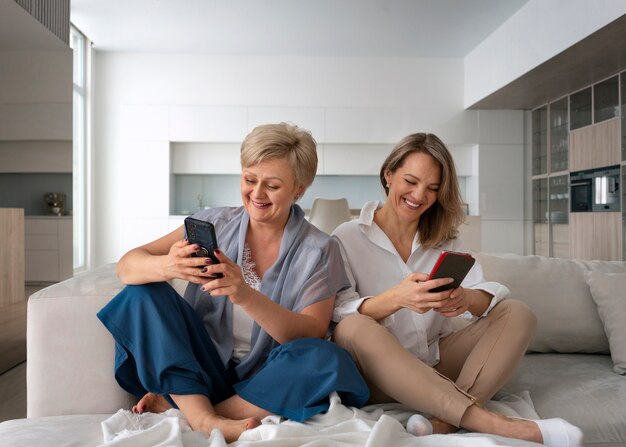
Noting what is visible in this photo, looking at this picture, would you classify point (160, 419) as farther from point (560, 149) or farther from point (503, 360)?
point (560, 149)

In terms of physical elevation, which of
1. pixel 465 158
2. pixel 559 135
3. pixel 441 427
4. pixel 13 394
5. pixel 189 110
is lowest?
pixel 13 394

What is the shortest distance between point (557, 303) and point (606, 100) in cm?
507

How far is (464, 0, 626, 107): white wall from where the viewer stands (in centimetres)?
532

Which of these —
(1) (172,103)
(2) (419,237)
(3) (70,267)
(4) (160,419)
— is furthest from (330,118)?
(4) (160,419)

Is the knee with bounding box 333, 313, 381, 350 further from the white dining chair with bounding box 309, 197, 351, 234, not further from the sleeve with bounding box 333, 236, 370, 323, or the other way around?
the white dining chair with bounding box 309, 197, 351, 234

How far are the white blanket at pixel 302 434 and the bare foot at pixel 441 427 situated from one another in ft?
0.36

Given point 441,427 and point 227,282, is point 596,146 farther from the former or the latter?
point 227,282

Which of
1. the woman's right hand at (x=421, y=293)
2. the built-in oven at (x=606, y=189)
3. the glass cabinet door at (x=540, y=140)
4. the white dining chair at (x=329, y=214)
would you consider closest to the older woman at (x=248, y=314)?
the woman's right hand at (x=421, y=293)

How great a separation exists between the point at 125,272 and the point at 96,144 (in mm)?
7140

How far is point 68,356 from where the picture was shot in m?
1.75

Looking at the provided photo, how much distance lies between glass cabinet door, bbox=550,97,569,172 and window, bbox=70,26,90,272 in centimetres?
591

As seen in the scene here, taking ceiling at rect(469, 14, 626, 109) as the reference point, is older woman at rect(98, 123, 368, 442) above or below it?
below

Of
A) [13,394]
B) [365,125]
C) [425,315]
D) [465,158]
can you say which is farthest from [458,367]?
[465,158]

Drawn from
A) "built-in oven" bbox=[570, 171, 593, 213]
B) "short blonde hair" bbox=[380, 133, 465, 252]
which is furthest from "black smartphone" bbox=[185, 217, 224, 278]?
"built-in oven" bbox=[570, 171, 593, 213]
